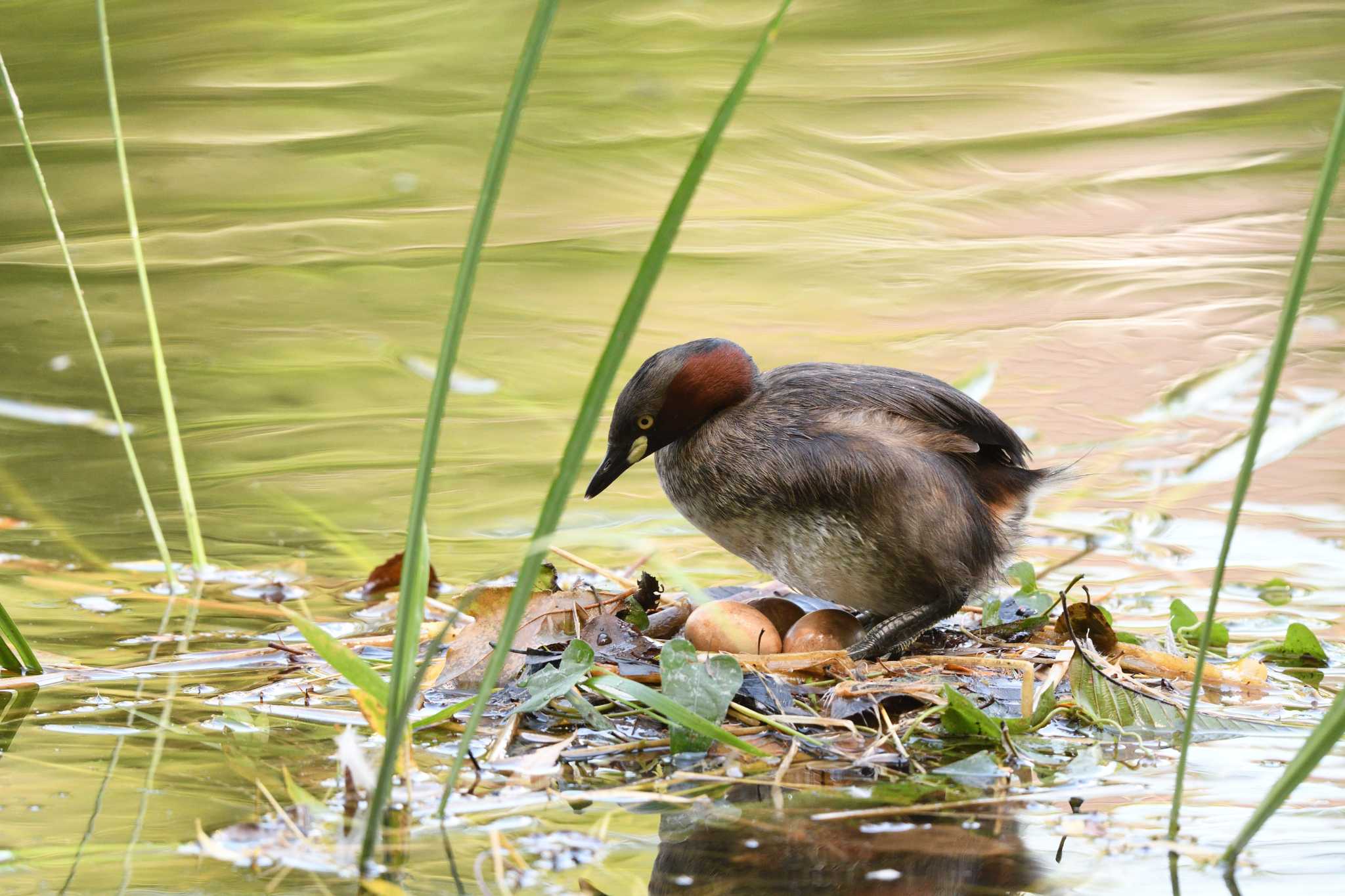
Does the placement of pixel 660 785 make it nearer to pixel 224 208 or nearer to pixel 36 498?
pixel 36 498

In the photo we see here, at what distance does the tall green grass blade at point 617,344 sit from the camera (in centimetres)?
175

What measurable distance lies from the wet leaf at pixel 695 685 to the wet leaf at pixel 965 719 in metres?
0.37

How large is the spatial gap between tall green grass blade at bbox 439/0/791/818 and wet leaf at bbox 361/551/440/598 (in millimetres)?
1905

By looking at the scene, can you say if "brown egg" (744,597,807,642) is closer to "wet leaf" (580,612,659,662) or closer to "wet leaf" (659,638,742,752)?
"wet leaf" (580,612,659,662)

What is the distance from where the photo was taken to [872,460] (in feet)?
10.4

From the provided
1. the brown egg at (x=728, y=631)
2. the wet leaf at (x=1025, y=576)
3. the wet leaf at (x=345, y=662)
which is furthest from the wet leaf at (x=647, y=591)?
the wet leaf at (x=345, y=662)

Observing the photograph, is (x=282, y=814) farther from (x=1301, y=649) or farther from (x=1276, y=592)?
(x=1276, y=592)

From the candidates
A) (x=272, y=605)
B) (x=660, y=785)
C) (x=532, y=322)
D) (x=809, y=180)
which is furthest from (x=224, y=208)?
(x=660, y=785)

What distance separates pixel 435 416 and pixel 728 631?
1286mm

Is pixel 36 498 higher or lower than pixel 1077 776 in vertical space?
higher

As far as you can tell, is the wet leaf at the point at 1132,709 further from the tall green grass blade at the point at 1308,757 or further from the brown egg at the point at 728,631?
the tall green grass blade at the point at 1308,757

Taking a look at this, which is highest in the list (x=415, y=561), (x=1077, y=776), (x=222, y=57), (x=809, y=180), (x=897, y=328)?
(x=222, y=57)

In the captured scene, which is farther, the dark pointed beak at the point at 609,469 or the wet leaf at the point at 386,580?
the wet leaf at the point at 386,580

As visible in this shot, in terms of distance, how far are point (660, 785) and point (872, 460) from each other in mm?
1009
